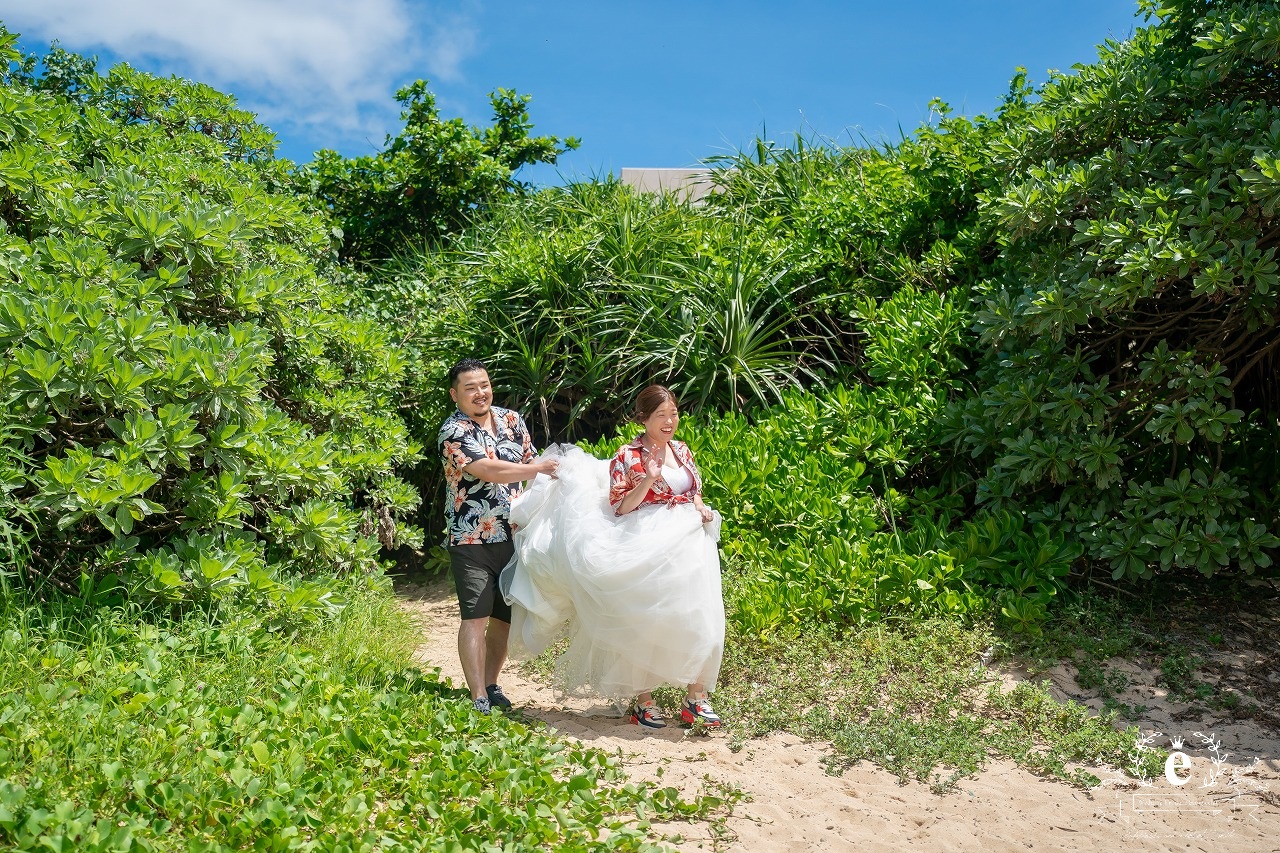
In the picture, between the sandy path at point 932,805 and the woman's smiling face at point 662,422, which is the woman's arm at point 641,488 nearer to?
the woman's smiling face at point 662,422

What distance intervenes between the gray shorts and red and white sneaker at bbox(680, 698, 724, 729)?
1049 millimetres

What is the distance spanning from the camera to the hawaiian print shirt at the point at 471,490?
495 centimetres

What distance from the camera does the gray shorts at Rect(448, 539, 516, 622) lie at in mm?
4996

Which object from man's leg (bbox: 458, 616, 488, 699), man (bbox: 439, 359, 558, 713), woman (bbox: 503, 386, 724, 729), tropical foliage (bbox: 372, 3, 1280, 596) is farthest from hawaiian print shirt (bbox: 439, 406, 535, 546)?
tropical foliage (bbox: 372, 3, 1280, 596)

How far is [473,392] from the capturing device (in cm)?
505

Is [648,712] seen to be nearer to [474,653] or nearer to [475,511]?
[474,653]

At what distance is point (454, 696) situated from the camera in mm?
5066

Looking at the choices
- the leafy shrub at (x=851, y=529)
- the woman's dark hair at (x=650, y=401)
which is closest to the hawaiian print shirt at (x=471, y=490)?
the woman's dark hair at (x=650, y=401)

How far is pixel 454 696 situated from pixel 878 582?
8.45 ft

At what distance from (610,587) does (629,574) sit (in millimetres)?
111

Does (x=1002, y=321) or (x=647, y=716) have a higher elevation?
(x=1002, y=321)

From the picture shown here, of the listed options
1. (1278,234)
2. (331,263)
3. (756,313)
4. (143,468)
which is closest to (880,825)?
(143,468)

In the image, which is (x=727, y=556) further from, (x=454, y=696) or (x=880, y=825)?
(x=880, y=825)

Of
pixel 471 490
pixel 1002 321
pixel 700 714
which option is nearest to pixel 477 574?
pixel 471 490
